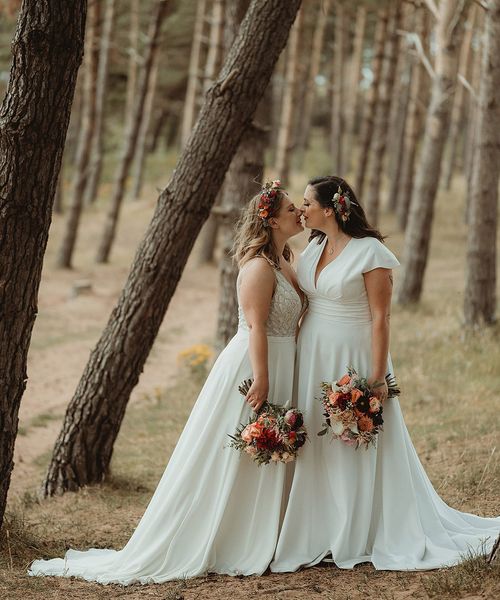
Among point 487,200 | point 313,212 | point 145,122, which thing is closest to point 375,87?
point 487,200

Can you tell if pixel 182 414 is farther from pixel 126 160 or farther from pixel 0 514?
pixel 126 160

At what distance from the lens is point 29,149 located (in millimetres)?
4758

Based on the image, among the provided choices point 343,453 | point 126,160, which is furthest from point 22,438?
point 126,160

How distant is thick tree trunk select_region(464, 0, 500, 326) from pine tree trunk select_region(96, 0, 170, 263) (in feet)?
31.9

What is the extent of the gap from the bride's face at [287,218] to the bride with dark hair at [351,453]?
69mm

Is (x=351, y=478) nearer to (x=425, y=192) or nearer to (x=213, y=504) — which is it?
(x=213, y=504)

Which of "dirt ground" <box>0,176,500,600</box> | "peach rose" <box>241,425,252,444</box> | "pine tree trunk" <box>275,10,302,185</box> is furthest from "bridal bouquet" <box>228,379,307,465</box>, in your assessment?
"pine tree trunk" <box>275,10,302,185</box>

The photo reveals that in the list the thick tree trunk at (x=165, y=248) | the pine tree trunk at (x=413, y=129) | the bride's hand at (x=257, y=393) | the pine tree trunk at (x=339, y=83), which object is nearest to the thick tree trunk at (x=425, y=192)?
the pine tree trunk at (x=413, y=129)

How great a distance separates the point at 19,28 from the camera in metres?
4.65

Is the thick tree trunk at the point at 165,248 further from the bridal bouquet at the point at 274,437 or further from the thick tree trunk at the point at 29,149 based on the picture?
the bridal bouquet at the point at 274,437

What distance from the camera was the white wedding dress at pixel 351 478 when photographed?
4719mm

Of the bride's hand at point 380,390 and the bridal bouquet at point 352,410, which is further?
the bride's hand at point 380,390

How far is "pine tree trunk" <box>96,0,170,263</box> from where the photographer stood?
61.8 feet

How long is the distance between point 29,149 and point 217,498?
2.43m
